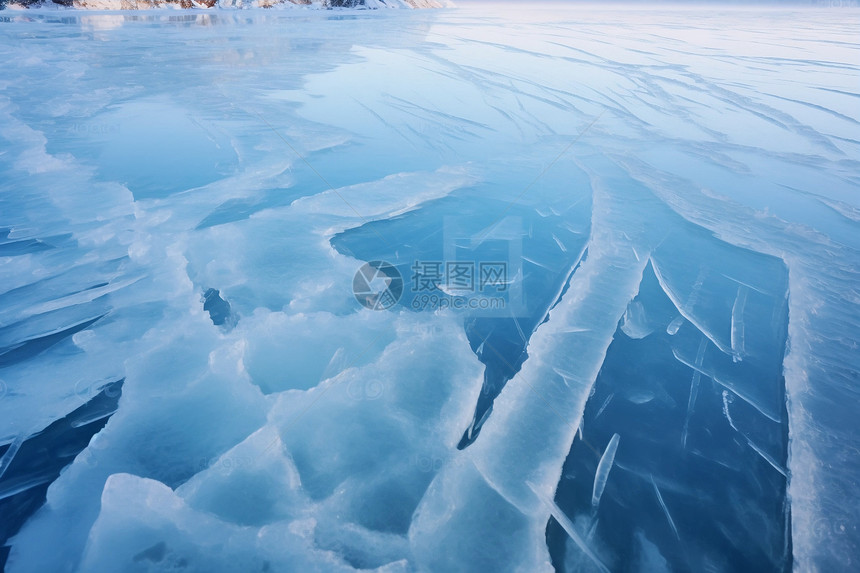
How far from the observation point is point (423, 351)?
7.93 feet

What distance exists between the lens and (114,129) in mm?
5430

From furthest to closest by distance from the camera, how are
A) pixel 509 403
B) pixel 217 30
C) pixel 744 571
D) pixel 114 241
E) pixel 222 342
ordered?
pixel 217 30
pixel 114 241
pixel 222 342
pixel 509 403
pixel 744 571

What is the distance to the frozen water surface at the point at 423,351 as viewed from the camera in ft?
5.36

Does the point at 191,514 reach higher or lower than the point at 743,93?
lower

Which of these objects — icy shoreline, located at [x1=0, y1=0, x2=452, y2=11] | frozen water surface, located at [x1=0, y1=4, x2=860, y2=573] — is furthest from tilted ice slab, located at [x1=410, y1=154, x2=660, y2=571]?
icy shoreline, located at [x1=0, y1=0, x2=452, y2=11]

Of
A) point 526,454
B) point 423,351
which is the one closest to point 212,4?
point 423,351

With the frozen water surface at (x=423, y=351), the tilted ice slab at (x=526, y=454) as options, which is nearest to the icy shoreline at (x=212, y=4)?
the frozen water surface at (x=423, y=351)

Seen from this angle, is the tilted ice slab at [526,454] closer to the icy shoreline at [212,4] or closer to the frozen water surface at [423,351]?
the frozen water surface at [423,351]

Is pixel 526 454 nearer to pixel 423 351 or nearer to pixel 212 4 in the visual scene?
pixel 423 351

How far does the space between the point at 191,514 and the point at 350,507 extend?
23.8 inches

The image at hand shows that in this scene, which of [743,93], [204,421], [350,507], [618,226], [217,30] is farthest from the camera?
[217,30]

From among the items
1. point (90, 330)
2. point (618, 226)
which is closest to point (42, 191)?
point (90, 330)

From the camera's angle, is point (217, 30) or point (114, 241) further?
point (217, 30)

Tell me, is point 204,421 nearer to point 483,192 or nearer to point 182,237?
point 182,237
